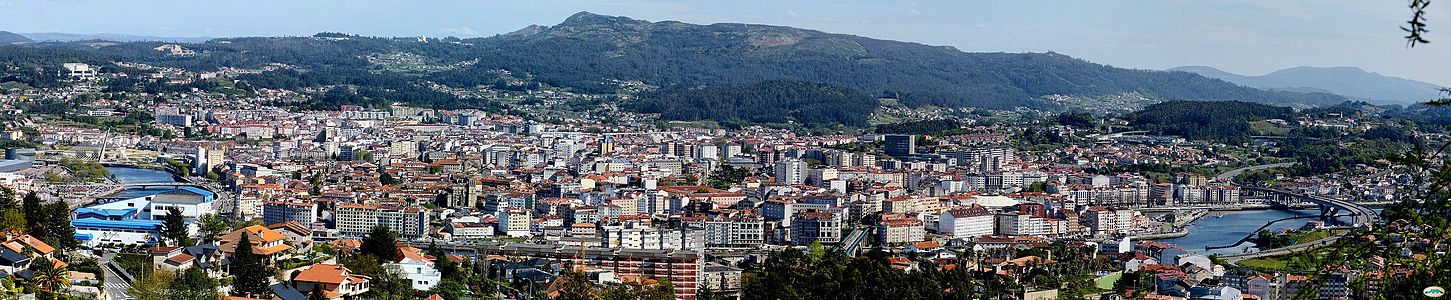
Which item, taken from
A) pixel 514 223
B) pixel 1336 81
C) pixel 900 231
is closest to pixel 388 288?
pixel 514 223

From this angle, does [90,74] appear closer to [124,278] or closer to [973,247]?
[973,247]

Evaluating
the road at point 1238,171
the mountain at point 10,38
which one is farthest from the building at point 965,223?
the mountain at point 10,38

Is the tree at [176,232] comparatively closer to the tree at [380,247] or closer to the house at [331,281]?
the tree at [380,247]

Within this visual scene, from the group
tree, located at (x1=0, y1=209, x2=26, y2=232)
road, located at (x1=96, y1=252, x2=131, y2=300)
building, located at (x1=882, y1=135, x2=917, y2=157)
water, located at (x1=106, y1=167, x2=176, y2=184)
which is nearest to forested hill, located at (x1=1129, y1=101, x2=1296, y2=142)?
building, located at (x1=882, y1=135, x2=917, y2=157)

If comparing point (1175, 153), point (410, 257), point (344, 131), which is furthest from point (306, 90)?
point (410, 257)

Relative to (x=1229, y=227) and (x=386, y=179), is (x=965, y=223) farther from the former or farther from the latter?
(x=386, y=179)
